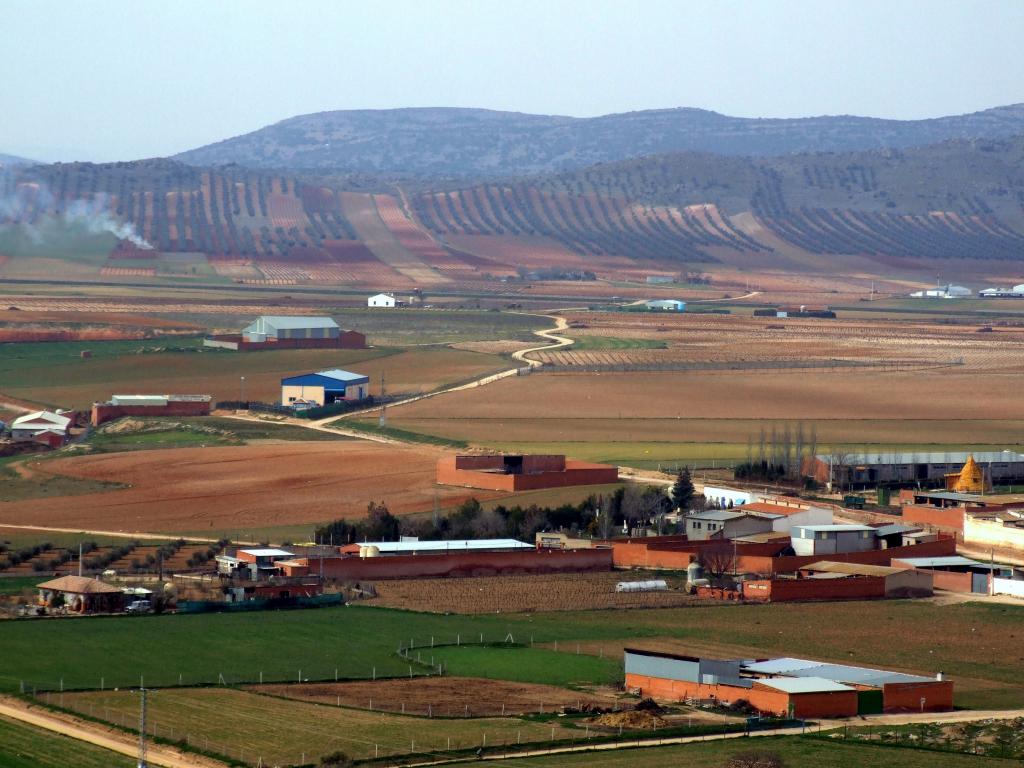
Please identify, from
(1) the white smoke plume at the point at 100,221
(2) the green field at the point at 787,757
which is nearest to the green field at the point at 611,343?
(1) the white smoke plume at the point at 100,221

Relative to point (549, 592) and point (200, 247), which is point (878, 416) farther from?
point (200, 247)

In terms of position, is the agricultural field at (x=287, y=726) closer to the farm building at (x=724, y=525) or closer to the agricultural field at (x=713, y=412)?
the farm building at (x=724, y=525)

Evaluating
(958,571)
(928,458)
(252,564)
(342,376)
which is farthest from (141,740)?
(342,376)

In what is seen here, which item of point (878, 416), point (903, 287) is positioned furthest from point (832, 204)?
point (878, 416)

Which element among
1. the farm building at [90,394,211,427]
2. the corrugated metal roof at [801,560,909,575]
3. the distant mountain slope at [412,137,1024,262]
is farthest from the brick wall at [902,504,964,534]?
the distant mountain slope at [412,137,1024,262]

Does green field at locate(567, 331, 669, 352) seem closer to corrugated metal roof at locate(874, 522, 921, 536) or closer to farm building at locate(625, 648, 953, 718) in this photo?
corrugated metal roof at locate(874, 522, 921, 536)
